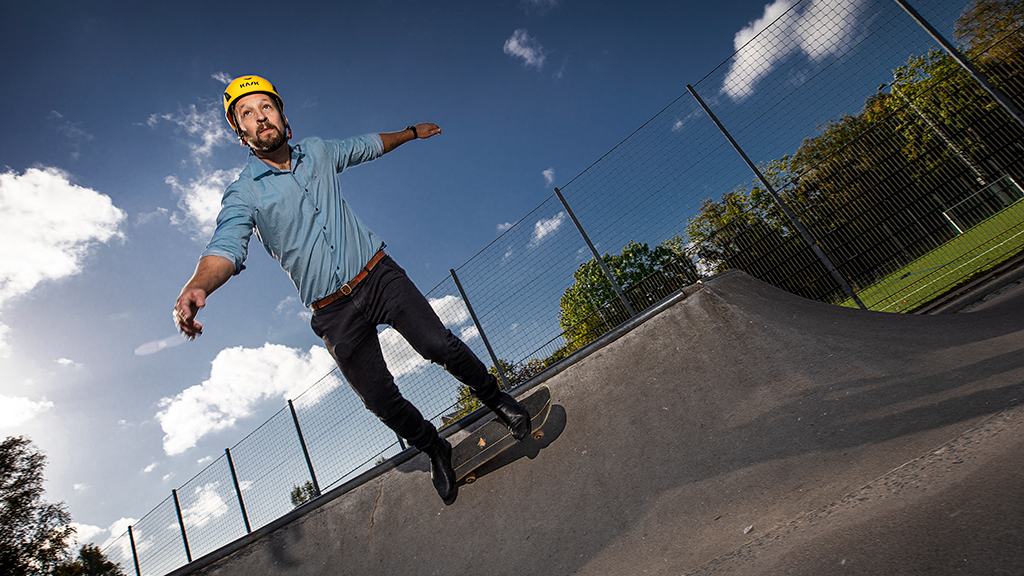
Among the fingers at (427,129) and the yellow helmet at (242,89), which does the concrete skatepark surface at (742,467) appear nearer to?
the fingers at (427,129)

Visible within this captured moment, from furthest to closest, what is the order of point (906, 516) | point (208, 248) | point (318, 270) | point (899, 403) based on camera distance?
point (318, 270) → point (208, 248) → point (899, 403) → point (906, 516)

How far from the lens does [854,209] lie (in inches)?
194

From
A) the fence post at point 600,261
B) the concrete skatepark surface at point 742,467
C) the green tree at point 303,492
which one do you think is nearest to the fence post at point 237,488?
the green tree at point 303,492

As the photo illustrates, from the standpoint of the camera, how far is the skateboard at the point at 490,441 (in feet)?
9.30

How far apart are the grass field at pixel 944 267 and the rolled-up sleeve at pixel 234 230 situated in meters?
5.46

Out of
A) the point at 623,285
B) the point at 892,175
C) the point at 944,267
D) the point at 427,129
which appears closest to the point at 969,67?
the point at 892,175

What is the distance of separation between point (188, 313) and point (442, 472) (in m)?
1.72

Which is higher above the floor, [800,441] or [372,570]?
[372,570]

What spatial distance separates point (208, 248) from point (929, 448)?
115 inches

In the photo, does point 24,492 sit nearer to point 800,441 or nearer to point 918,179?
point 800,441

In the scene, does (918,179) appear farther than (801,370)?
Yes

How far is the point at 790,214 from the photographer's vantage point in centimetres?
496

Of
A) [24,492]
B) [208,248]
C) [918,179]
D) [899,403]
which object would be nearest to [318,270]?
[208,248]

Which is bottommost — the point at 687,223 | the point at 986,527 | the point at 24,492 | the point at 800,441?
the point at 986,527
